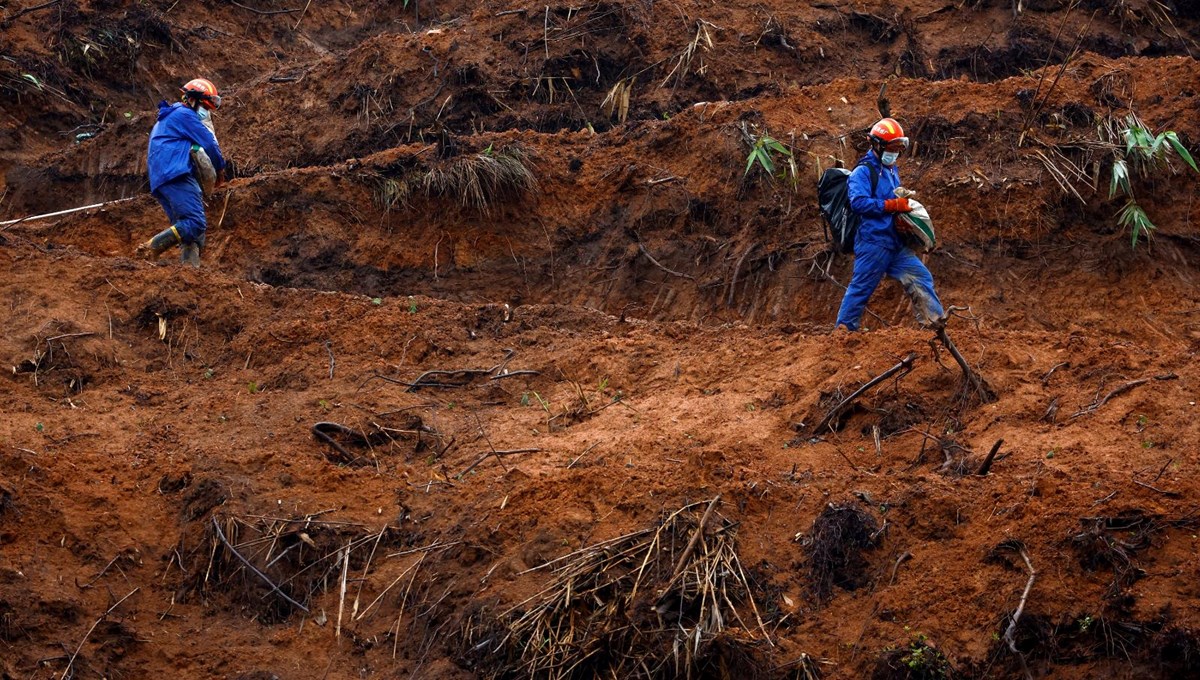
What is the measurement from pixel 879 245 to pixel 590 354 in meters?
1.97

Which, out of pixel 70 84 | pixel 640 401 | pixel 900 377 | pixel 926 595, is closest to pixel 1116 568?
pixel 926 595

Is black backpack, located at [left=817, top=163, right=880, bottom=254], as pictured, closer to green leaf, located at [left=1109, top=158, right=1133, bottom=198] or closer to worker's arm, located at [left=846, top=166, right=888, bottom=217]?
worker's arm, located at [left=846, top=166, right=888, bottom=217]

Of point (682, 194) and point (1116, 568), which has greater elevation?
point (1116, 568)

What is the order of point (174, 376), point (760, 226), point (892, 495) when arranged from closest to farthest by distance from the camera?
point (892, 495), point (174, 376), point (760, 226)

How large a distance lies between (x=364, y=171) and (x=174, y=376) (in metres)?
2.84

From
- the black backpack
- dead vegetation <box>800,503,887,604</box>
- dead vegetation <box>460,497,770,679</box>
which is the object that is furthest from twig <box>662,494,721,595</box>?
the black backpack

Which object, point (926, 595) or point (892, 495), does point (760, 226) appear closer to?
point (892, 495)

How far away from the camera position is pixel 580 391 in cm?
907

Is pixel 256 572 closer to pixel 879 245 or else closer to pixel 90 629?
pixel 90 629

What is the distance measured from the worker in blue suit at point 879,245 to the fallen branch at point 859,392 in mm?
1107

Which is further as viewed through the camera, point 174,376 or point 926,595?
point 174,376

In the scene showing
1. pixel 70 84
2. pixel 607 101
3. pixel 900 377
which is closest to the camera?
pixel 900 377


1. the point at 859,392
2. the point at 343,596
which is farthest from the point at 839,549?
the point at 343,596

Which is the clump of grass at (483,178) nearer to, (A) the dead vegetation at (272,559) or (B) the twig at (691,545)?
(A) the dead vegetation at (272,559)
